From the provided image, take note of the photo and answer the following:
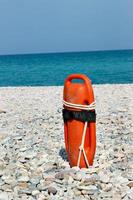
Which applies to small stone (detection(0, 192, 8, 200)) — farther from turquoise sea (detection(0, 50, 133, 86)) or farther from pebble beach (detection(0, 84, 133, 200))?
turquoise sea (detection(0, 50, 133, 86))

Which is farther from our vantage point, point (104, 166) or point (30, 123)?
point (30, 123)

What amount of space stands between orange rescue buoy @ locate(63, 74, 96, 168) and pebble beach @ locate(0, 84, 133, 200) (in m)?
0.17

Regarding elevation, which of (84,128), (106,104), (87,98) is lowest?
(106,104)

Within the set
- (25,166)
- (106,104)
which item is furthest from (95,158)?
(106,104)

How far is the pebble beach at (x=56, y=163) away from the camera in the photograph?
4.58m

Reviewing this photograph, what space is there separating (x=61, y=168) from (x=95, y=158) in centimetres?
55

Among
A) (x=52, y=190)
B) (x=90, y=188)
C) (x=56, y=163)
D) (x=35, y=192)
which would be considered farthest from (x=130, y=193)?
(x=56, y=163)

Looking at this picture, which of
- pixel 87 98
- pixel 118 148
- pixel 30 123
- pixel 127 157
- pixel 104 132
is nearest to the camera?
pixel 87 98

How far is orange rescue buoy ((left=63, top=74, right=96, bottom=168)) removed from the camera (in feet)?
17.1

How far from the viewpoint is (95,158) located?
5758 mm

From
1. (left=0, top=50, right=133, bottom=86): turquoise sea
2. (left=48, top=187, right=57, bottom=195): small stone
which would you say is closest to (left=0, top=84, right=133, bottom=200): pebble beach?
(left=48, top=187, right=57, bottom=195): small stone

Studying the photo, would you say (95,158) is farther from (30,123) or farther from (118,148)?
(30,123)

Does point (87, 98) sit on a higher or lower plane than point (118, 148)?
higher

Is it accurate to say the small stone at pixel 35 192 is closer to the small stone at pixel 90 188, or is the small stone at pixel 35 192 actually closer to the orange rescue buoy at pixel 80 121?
the small stone at pixel 90 188
